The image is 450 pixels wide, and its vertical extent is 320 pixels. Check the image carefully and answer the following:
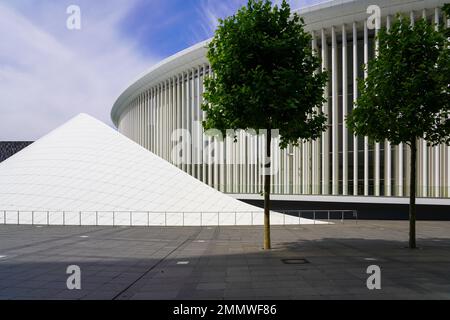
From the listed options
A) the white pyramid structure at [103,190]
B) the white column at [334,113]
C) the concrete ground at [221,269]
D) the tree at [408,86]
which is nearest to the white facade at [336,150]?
the white column at [334,113]

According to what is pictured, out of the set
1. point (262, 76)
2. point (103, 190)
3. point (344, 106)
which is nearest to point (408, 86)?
point (262, 76)

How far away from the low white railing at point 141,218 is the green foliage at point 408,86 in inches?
526

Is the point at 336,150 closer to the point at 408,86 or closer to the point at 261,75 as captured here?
the point at 408,86

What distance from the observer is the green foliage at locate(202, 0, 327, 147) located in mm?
12367

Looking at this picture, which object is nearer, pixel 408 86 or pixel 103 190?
pixel 408 86

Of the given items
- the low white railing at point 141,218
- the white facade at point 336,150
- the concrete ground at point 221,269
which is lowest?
the low white railing at point 141,218

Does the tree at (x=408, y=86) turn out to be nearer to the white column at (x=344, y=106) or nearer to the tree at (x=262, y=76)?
the tree at (x=262, y=76)

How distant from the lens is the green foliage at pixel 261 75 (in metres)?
12.4

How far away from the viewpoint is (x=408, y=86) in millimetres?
13000

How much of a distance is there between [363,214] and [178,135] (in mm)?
28258

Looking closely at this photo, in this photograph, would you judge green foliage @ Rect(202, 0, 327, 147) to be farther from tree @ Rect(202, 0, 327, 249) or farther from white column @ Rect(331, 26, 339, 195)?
white column @ Rect(331, 26, 339, 195)

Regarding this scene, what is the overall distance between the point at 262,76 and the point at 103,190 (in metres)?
20.0
